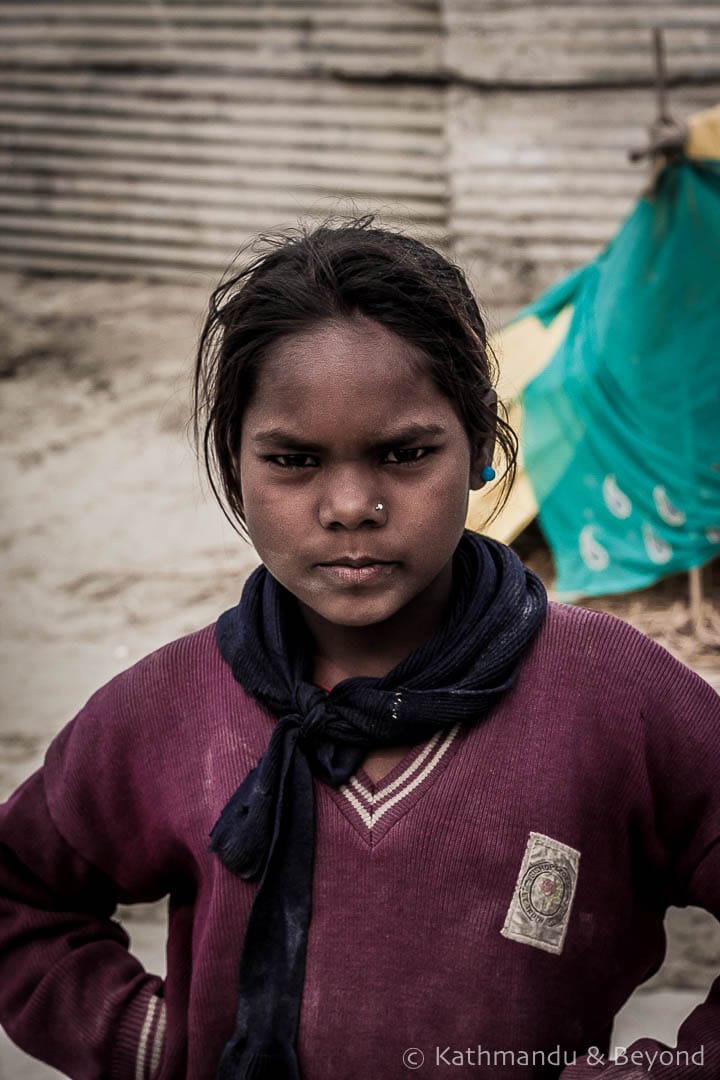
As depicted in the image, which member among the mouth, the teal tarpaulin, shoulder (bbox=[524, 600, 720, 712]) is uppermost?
the mouth

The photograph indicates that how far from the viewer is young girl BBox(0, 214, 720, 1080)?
123 centimetres

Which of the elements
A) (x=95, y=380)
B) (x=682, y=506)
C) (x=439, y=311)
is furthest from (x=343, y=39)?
(x=439, y=311)

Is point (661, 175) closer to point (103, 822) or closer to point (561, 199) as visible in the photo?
point (561, 199)

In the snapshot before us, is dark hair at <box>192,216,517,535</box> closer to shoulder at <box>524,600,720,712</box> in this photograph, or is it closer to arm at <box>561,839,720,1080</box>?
shoulder at <box>524,600,720,712</box>

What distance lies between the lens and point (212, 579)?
480 cm

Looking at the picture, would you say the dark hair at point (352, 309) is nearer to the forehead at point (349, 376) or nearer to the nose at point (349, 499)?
the forehead at point (349, 376)

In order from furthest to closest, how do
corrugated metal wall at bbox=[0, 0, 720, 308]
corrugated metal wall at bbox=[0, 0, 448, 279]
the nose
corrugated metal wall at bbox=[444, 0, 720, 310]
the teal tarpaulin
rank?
corrugated metal wall at bbox=[0, 0, 448, 279] → corrugated metal wall at bbox=[0, 0, 720, 308] → corrugated metal wall at bbox=[444, 0, 720, 310] → the teal tarpaulin → the nose

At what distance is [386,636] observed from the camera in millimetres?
1350

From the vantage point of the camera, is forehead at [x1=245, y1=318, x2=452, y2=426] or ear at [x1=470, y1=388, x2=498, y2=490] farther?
ear at [x1=470, y1=388, x2=498, y2=490]

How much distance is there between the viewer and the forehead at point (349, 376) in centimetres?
120

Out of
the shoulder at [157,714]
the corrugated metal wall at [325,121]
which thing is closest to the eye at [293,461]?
the shoulder at [157,714]

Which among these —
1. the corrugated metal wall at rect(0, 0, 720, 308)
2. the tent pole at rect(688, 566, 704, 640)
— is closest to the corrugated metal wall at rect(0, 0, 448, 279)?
the corrugated metal wall at rect(0, 0, 720, 308)

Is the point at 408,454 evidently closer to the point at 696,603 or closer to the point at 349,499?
the point at 349,499

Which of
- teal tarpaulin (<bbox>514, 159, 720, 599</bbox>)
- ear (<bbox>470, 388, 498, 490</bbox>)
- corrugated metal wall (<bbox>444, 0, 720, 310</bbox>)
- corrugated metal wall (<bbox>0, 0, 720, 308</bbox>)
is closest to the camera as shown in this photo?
ear (<bbox>470, 388, 498, 490</bbox>)
